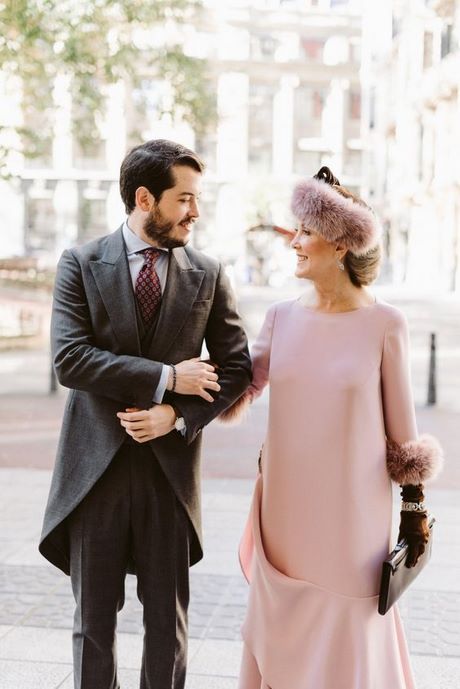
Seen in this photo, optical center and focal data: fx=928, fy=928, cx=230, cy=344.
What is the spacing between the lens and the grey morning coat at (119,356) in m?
2.80

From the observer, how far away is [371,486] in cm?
290

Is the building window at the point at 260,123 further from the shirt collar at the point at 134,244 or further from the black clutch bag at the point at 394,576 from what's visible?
the black clutch bag at the point at 394,576

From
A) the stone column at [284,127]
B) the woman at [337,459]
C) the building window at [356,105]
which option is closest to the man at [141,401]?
the woman at [337,459]

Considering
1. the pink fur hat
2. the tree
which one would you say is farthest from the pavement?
the tree

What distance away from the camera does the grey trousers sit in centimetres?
294

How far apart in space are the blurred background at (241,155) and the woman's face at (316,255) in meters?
0.15

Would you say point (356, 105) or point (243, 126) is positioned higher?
point (356, 105)

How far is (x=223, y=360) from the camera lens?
9.89ft

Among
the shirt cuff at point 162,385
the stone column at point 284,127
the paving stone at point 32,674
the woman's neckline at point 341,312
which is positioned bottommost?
the paving stone at point 32,674

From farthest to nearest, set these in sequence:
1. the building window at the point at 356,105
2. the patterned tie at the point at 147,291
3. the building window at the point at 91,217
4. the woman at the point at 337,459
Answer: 1. the building window at the point at 356,105
2. the building window at the point at 91,217
3. the patterned tie at the point at 147,291
4. the woman at the point at 337,459

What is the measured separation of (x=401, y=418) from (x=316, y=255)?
22.6 inches

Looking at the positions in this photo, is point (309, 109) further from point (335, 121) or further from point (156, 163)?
point (156, 163)

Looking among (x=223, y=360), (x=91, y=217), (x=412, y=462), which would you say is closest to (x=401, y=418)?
(x=412, y=462)

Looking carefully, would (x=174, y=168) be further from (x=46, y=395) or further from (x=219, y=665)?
(x=46, y=395)
